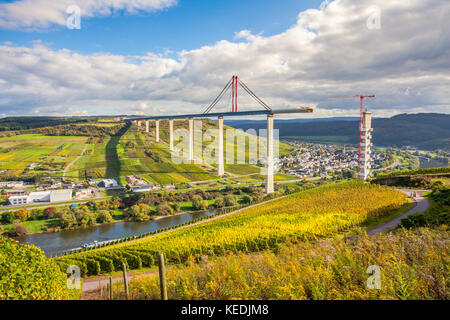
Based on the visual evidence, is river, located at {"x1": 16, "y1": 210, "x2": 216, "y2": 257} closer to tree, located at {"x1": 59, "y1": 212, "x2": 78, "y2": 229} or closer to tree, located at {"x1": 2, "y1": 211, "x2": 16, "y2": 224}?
tree, located at {"x1": 59, "y1": 212, "x2": 78, "y2": 229}

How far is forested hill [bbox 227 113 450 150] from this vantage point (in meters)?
111

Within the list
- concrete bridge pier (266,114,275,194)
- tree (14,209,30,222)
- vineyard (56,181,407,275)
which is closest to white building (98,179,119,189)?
tree (14,209,30,222)

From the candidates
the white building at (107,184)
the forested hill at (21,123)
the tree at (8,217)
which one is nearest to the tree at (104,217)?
the tree at (8,217)

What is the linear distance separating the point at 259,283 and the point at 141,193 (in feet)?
116

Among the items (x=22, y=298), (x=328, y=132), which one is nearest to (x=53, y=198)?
(x=22, y=298)

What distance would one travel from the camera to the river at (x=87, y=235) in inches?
Answer: 909

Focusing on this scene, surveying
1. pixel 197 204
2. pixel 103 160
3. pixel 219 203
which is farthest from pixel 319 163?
pixel 103 160

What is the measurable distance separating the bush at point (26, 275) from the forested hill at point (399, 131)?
399 ft

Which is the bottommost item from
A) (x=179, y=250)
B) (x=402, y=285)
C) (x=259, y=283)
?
(x=179, y=250)

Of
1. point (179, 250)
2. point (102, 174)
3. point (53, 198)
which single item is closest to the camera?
point (179, 250)

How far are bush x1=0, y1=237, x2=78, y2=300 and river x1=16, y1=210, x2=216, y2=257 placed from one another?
20.7 meters

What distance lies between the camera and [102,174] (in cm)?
4556
